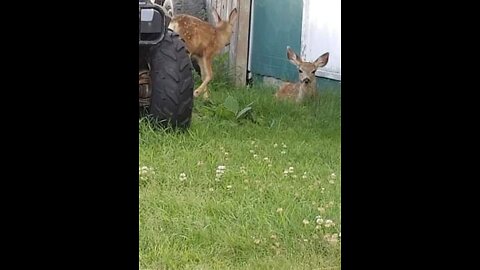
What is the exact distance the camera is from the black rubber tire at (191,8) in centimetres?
130

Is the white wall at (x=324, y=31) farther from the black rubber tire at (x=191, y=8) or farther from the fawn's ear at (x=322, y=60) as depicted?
the black rubber tire at (x=191, y=8)

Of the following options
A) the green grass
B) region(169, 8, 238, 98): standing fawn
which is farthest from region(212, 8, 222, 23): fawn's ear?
the green grass

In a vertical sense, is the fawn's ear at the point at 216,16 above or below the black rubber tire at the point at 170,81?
above

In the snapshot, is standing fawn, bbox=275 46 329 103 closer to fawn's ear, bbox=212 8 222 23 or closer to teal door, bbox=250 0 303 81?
teal door, bbox=250 0 303 81

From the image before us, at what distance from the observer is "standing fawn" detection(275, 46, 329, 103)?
135 cm

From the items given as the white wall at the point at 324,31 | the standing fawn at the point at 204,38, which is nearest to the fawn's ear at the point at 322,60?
the white wall at the point at 324,31

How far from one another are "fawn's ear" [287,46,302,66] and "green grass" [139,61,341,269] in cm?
7

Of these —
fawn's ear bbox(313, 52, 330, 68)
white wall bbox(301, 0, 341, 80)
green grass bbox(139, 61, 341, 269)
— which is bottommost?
green grass bbox(139, 61, 341, 269)

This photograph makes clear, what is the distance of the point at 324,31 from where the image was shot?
133 centimetres
